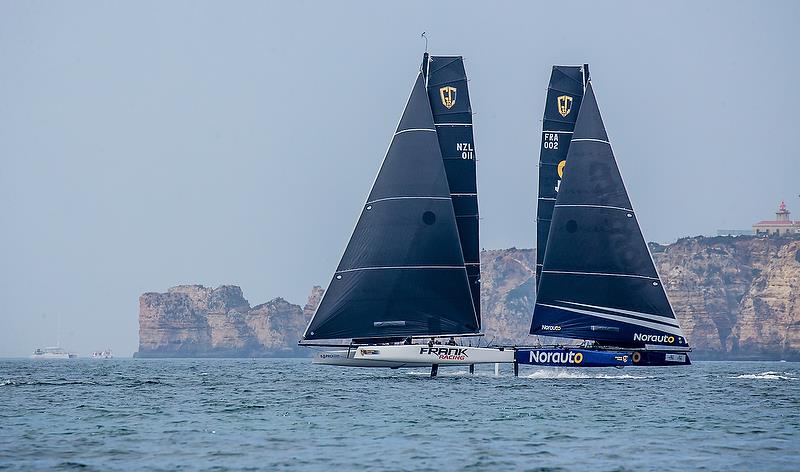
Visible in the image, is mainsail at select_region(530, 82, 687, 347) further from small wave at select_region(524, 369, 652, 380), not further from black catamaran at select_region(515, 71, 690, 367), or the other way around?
small wave at select_region(524, 369, 652, 380)

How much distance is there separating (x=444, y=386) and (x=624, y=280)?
39.5ft

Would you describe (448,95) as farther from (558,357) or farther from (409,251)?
(558,357)

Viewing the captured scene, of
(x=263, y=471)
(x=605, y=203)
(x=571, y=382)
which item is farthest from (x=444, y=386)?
Answer: (x=263, y=471)

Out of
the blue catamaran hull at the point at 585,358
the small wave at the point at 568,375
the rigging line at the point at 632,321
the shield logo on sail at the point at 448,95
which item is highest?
the shield logo on sail at the point at 448,95

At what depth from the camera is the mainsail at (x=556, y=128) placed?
66375 millimetres

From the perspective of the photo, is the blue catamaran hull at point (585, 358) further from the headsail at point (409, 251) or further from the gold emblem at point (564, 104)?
the gold emblem at point (564, 104)

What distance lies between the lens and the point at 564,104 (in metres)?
66.6

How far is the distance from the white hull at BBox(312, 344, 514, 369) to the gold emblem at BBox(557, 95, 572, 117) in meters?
13.4

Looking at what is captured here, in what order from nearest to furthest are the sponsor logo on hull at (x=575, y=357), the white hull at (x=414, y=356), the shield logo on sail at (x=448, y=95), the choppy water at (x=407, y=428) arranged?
the choppy water at (x=407, y=428)
the white hull at (x=414, y=356)
the sponsor logo on hull at (x=575, y=357)
the shield logo on sail at (x=448, y=95)

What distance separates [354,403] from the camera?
156 ft

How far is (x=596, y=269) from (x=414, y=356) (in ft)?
33.5

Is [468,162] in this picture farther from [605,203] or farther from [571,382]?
[571,382]

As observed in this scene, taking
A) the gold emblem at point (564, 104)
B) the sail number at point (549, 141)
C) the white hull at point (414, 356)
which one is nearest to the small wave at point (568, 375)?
the white hull at point (414, 356)

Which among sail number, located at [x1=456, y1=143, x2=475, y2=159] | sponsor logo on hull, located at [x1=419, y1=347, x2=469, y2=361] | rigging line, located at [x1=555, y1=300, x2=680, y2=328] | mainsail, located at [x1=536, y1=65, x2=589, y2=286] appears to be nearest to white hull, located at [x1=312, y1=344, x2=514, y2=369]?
sponsor logo on hull, located at [x1=419, y1=347, x2=469, y2=361]
